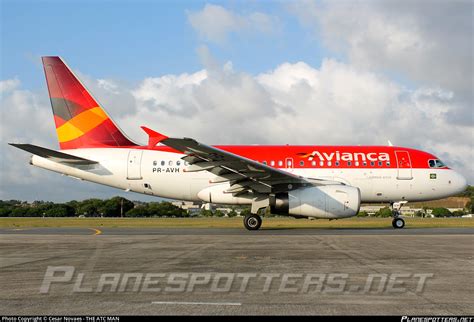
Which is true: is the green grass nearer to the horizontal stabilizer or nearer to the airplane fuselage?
the airplane fuselage

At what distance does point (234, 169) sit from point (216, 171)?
1.00m

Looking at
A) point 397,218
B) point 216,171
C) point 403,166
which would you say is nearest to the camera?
point 216,171

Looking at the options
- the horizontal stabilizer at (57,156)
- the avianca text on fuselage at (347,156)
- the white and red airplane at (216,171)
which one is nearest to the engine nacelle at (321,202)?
the white and red airplane at (216,171)

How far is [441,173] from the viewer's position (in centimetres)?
2659

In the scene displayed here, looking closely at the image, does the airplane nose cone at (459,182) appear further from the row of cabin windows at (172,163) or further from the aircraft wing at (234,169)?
the row of cabin windows at (172,163)

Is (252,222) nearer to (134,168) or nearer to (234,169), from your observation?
(234,169)

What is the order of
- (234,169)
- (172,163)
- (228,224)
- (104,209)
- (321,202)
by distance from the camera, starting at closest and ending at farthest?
(321,202), (234,169), (172,163), (228,224), (104,209)

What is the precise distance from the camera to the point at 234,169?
22562 millimetres

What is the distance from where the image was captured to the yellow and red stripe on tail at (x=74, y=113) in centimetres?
2667

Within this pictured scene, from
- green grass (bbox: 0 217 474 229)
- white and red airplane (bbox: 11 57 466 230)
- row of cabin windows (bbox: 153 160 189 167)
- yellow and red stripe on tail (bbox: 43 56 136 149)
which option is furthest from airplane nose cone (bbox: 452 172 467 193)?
yellow and red stripe on tail (bbox: 43 56 136 149)

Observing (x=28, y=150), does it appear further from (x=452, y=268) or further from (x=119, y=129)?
(x=452, y=268)

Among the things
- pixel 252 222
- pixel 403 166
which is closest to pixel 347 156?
pixel 403 166

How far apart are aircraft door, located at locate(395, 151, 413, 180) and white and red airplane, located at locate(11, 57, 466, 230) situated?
0.17ft

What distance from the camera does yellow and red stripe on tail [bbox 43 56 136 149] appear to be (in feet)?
87.5
